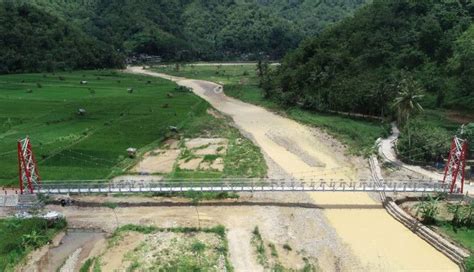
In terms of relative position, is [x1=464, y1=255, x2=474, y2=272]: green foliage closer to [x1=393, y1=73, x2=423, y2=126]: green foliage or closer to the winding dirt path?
the winding dirt path

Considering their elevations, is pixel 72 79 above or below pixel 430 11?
below

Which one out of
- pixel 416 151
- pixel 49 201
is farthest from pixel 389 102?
pixel 49 201

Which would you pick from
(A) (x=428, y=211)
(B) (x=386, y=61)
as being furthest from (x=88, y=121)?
(B) (x=386, y=61)

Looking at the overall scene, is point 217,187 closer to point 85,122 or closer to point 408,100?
point 408,100

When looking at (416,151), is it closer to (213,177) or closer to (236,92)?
(213,177)

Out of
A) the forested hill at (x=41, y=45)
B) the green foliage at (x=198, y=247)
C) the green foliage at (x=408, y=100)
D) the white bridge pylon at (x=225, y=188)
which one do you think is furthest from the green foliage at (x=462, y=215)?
the forested hill at (x=41, y=45)
